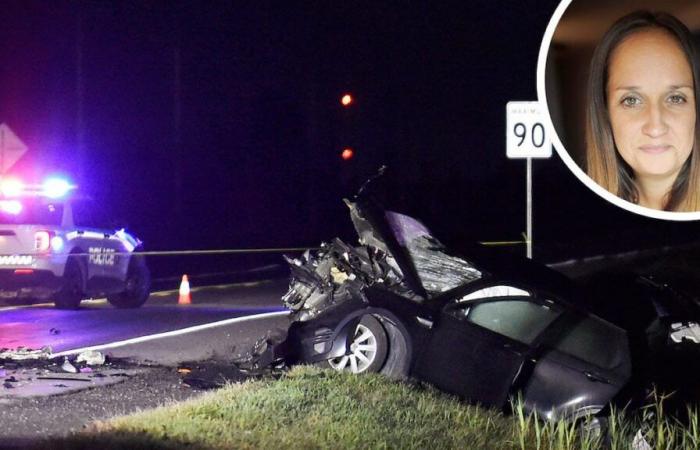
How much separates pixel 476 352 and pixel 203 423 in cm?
245

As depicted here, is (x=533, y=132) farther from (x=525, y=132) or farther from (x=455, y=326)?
(x=455, y=326)

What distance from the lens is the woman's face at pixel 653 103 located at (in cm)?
675

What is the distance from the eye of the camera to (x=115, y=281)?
18234 millimetres

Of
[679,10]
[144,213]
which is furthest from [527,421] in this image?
[144,213]

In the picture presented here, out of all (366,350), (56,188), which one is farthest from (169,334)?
(366,350)

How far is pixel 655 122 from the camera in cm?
682

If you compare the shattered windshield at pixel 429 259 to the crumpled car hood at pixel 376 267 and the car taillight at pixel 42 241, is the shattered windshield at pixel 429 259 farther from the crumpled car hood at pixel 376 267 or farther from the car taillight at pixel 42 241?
the car taillight at pixel 42 241

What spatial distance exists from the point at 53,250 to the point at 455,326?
9402mm

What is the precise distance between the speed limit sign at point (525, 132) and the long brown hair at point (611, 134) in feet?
20.3

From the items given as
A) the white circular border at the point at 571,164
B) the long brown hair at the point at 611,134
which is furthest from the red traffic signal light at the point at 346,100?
the long brown hair at the point at 611,134

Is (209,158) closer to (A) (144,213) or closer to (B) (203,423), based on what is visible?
(A) (144,213)

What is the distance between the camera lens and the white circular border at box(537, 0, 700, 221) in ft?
23.3

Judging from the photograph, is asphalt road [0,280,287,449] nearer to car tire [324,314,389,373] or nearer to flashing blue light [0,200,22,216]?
car tire [324,314,389,373]

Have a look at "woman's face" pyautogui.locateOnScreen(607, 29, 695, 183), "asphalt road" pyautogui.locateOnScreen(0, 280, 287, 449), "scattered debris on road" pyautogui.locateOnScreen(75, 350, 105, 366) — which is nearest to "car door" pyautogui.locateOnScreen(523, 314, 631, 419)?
"woman's face" pyautogui.locateOnScreen(607, 29, 695, 183)
